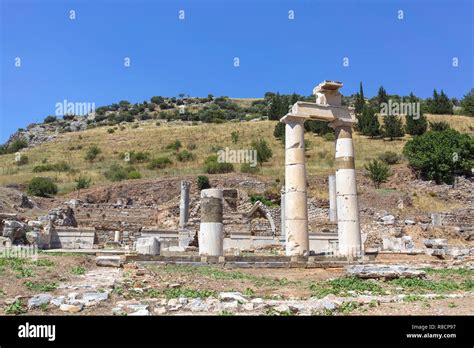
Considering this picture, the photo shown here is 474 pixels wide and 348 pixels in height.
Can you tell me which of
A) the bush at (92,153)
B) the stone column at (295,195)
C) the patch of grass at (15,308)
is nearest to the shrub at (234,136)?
the bush at (92,153)

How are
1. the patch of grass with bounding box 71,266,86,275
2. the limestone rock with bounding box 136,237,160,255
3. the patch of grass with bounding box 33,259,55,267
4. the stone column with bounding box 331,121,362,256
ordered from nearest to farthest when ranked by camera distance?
1. the patch of grass with bounding box 71,266,86,275
2. the patch of grass with bounding box 33,259,55,267
3. the stone column with bounding box 331,121,362,256
4. the limestone rock with bounding box 136,237,160,255

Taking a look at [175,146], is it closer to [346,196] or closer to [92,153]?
[92,153]

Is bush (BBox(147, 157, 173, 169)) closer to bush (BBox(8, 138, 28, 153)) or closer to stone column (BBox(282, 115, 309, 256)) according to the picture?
bush (BBox(8, 138, 28, 153))

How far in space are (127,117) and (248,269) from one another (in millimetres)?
96135

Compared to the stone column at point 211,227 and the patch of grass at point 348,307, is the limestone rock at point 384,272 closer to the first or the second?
the patch of grass at point 348,307

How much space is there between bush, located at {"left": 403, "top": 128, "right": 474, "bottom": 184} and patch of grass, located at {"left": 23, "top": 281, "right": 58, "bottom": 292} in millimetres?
48044

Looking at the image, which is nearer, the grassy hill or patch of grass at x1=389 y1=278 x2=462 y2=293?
patch of grass at x1=389 y1=278 x2=462 y2=293

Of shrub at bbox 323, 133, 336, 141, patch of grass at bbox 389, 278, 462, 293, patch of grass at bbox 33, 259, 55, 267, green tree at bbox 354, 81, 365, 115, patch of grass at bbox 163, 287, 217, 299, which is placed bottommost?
patch of grass at bbox 389, 278, 462, 293

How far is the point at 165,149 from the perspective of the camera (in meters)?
69.4

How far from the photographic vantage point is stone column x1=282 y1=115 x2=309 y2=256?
56.5ft

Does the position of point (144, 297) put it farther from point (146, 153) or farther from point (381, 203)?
point (146, 153)

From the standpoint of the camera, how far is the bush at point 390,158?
56938 millimetres

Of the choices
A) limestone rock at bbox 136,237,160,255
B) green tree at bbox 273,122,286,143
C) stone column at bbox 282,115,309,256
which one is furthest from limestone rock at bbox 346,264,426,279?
green tree at bbox 273,122,286,143

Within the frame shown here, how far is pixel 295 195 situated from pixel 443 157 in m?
39.4
